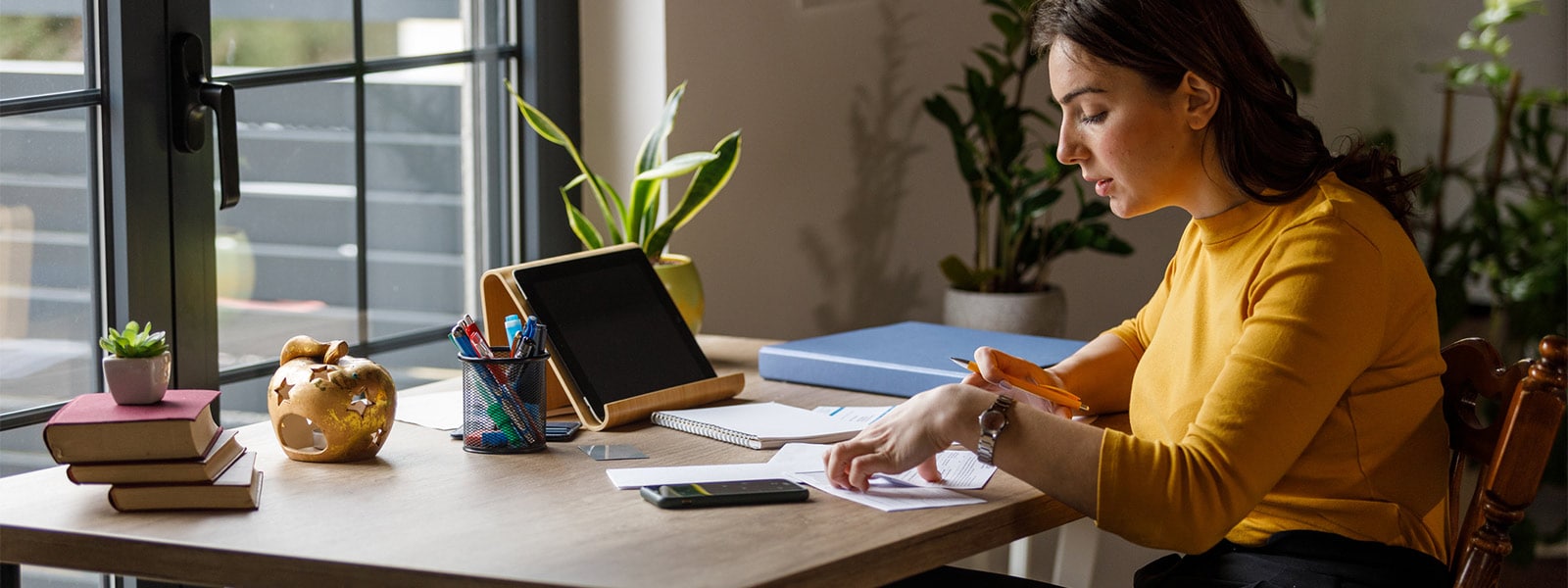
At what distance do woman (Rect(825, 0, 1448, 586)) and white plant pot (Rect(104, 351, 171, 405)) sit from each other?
0.68 m

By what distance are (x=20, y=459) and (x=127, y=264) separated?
0.27 meters

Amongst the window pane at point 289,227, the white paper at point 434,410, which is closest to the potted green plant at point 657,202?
the window pane at point 289,227

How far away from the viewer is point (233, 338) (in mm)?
2002

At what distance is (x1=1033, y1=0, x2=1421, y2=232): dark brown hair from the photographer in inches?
56.7

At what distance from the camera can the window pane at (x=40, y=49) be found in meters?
1.66

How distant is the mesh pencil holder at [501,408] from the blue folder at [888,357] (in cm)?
52

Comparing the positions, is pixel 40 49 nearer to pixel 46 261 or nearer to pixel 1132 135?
pixel 46 261

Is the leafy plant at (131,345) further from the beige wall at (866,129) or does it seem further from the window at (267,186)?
the beige wall at (866,129)

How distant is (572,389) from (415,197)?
2.46 ft

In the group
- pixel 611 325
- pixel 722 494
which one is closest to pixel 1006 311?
pixel 611 325

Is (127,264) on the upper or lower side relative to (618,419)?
upper

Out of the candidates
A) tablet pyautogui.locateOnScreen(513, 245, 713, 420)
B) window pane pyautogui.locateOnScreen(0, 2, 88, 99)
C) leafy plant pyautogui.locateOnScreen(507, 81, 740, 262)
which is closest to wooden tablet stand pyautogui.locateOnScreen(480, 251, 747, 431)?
tablet pyautogui.locateOnScreen(513, 245, 713, 420)

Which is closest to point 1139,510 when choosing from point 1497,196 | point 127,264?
point 127,264

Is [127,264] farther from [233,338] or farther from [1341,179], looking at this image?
[1341,179]
